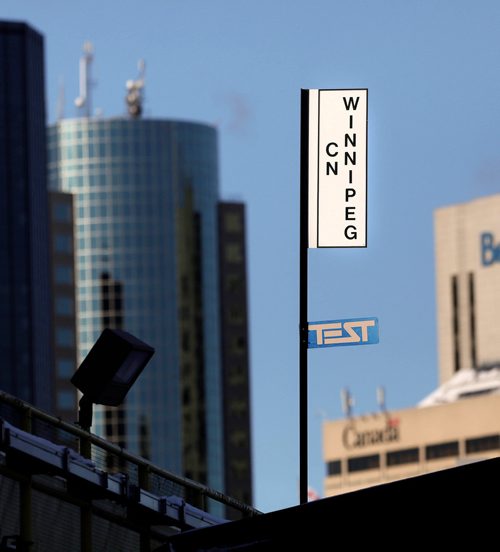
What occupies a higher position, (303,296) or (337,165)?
(337,165)

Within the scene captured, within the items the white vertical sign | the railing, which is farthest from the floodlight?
the white vertical sign

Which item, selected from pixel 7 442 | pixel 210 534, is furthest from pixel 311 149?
pixel 210 534

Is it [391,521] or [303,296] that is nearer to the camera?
[391,521]

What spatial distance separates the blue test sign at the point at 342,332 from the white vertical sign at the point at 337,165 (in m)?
1.49

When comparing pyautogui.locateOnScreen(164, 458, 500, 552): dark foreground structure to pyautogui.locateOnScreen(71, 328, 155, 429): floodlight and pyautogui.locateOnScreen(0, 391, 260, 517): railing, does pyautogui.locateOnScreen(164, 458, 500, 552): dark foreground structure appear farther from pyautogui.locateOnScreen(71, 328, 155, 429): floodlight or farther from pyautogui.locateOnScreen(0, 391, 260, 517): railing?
pyautogui.locateOnScreen(71, 328, 155, 429): floodlight

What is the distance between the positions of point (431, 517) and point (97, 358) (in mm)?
6422

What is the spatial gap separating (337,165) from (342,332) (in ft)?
7.29

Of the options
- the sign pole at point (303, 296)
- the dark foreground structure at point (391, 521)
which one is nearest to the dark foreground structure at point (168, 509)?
the dark foreground structure at point (391, 521)

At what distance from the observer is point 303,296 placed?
2400 centimetres

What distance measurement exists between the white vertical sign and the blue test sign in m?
1.49

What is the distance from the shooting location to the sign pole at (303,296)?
2291cm

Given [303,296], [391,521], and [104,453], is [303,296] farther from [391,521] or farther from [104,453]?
[391,521]

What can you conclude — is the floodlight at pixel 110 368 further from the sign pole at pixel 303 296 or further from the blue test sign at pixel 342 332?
the blue test sign at pixel 342 332

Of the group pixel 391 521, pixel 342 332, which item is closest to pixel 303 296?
pixel 342 332
